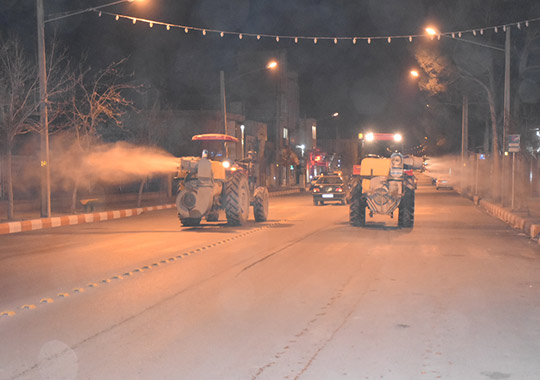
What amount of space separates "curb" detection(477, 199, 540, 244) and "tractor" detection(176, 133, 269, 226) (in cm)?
814

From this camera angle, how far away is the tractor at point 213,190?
760 inches

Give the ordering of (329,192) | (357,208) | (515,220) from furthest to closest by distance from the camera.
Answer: (329,192), (515,220), (357,208)

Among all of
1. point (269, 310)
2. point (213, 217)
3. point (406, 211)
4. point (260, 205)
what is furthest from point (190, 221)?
point (269, 310)

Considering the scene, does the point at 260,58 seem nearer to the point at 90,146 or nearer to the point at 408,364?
the point at 90,146

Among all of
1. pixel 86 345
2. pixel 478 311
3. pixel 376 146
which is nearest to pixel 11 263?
pixel 86 345

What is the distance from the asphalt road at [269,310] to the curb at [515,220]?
2.12 metres

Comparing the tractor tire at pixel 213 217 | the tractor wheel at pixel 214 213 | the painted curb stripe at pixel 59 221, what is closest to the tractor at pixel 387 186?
the tractor wheel at pixel 214 213

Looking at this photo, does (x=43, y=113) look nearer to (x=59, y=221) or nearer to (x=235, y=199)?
(x=59, y=221)

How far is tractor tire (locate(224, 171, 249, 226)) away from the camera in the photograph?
1994cm

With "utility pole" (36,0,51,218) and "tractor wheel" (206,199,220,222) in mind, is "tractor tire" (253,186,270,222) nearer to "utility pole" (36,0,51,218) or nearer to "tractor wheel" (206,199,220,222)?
"tractor wheel" (206,199,220,222)

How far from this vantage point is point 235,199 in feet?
65.5

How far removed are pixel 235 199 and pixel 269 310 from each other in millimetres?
11786

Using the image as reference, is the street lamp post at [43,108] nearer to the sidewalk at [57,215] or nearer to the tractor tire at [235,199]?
the sidewalk at [57,215]

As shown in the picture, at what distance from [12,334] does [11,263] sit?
603 centimetres
